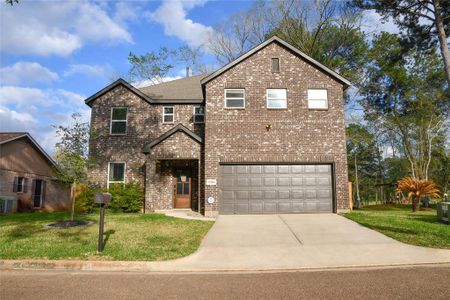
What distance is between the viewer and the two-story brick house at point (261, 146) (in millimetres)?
15867

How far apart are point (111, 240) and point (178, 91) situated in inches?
533

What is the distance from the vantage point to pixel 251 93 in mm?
16734

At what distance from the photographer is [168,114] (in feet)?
65.1

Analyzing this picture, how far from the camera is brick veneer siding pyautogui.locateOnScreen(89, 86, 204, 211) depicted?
1920 cm

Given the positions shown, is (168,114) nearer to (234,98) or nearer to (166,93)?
(166,93)

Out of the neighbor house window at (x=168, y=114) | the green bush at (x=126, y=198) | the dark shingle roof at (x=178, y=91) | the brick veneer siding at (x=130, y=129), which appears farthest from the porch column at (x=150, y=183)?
the dark shingle roof at (x=178, y=91)

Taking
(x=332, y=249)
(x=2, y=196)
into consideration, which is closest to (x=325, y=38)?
(x=332, y=249)

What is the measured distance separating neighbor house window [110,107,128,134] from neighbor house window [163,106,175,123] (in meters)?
2.29

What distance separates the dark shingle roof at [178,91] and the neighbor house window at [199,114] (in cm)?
56

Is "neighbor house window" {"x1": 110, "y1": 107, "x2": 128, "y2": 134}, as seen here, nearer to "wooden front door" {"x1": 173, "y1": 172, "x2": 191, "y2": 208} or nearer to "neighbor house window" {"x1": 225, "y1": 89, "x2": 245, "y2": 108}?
"wooden front door" {"x1": 173, "y1": 172, "x2": 191, "y2": 208}

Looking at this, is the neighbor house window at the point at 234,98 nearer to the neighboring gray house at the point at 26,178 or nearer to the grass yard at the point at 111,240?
the grass yard at the point at 111,240

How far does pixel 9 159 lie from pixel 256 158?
15.3m

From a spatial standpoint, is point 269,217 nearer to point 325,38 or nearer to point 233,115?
point 233,115

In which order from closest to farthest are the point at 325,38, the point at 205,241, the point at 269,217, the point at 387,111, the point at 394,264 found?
1. the point at 394,264
2. the point at 205,241
3. the point at 269,217
4. the point at 325,38
5. the point at 387,111
